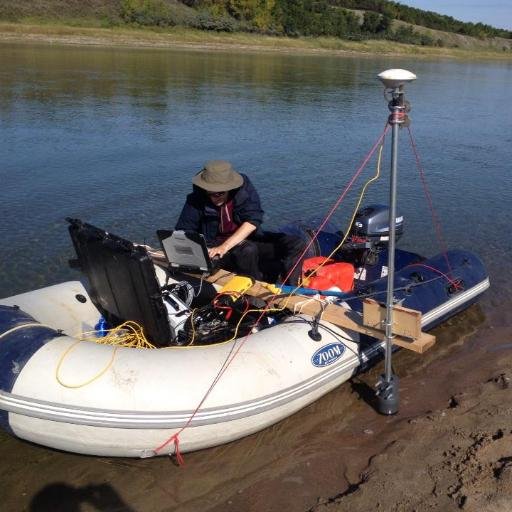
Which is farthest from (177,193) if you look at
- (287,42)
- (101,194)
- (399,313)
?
(287,42)

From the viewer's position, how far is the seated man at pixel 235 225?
4.73m

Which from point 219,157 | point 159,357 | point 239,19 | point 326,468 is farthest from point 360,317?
point 239,19

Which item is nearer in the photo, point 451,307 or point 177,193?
point 451,307

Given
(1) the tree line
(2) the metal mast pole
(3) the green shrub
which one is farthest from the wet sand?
(1) the tree line

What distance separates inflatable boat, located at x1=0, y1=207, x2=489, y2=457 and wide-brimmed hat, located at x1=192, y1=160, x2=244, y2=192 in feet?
2.24

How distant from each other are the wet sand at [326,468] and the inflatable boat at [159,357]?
17 cm

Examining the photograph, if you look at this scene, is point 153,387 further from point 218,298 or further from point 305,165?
point 305,165

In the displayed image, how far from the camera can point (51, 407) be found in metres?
3.54

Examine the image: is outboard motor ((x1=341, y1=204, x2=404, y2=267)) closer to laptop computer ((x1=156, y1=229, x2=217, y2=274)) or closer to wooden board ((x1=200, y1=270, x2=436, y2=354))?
A: wooden board ((x1=200, y1=270, x2=436, y2=354))

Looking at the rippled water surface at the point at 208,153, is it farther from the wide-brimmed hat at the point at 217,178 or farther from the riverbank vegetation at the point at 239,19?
the riverbank vegetation at the point at 239,19

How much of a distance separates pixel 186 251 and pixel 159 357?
1.07 metres

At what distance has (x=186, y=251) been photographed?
4.67m

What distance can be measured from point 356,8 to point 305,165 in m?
87.0

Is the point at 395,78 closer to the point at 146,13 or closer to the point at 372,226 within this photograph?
the point at 372,226
